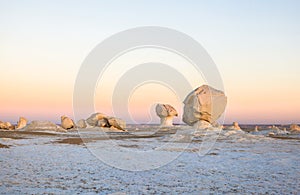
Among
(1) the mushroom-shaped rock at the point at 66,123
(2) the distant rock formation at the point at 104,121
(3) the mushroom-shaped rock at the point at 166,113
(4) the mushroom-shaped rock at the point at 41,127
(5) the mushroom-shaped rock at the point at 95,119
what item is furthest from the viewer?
(3) the mushroom-shaped rock at the point at 166,113

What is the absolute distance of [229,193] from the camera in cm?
975

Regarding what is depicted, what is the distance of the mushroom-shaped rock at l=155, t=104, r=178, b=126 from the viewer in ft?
230

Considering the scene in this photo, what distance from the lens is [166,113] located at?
70125 mm

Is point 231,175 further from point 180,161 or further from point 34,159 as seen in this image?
point 34,159

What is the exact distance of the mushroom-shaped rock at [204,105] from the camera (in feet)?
163

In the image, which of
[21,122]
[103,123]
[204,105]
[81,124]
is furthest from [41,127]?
[204,105]

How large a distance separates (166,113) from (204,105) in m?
21.5

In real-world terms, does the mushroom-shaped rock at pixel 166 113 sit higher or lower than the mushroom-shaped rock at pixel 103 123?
higher

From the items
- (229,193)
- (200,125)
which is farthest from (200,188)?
(200,125)

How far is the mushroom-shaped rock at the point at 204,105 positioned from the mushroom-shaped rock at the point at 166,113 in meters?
17.1

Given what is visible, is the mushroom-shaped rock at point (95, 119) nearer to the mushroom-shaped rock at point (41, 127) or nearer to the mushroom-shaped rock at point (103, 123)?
the mushroom-shaped rock at point (103, 123)

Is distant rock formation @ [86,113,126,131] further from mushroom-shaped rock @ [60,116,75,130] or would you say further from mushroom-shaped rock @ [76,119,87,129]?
mushroom-shaped rock @ [60,116,75,130]

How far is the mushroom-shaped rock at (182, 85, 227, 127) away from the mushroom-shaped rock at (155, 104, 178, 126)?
17091 millimetres

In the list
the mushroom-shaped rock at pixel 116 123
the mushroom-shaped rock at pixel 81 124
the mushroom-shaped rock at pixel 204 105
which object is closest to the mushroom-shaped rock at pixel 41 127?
the mushroom-shaped rock at pixel 81 124
